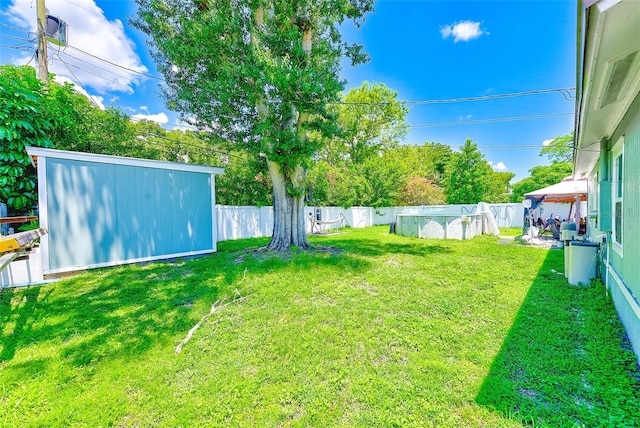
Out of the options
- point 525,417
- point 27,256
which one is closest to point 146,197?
point 27,256

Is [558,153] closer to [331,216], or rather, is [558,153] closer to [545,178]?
[545,178]

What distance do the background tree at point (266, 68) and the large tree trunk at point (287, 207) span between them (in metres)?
0.03

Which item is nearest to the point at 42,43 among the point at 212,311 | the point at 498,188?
the point at 212,311

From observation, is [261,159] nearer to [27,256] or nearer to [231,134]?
[231,134]

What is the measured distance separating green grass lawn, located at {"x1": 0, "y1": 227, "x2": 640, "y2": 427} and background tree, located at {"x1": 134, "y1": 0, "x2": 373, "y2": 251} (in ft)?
11.4

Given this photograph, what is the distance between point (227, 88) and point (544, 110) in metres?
14.6

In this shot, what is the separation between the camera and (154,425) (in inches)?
67.5

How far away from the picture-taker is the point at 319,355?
2463 millimetres

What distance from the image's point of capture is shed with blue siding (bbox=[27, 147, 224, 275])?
4930mm

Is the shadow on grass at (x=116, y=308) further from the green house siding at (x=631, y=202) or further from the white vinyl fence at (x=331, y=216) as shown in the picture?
the white vinyl fence at (x=331, y=216)

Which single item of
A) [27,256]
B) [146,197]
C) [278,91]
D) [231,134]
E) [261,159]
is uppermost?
[278,91]

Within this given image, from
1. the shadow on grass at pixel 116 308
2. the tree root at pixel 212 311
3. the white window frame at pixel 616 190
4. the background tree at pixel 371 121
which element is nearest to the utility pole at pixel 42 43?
Result: the shadow on grass at pixel 116 308

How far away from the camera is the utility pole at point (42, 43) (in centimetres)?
709

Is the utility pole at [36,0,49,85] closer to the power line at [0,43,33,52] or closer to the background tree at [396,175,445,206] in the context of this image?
the power line at [0,43,33,52]
